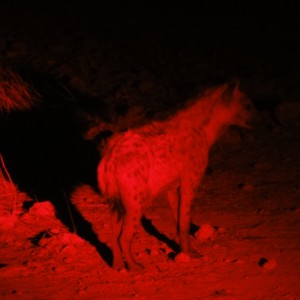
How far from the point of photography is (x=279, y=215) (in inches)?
219

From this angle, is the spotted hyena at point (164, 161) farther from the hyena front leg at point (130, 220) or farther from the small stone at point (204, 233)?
the small stone at point (204, 233)

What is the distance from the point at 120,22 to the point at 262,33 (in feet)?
10.8

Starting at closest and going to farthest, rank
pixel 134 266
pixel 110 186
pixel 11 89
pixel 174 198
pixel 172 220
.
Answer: pixel 110 186
pixel 134 266
pixel 174 198
pixel 172 220
pixel 11 89

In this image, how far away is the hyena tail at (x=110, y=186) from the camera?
421cm

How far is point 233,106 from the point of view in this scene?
5215 mm

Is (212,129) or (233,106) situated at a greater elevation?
(233,106)

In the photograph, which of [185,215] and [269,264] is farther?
[185,215]

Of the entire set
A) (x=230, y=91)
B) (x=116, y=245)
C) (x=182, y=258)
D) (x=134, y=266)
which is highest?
(x=230, y=91)

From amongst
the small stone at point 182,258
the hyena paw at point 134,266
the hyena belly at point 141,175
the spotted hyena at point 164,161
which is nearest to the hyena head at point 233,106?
the spotted hyena at point 164,161

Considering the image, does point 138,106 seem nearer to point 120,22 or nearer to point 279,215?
point 279,215

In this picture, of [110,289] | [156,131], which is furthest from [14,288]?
[156,131]

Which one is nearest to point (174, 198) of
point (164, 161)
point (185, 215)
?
point (185, 215)

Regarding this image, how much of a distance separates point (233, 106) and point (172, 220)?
1.29 m

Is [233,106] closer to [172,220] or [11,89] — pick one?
[172,220]
